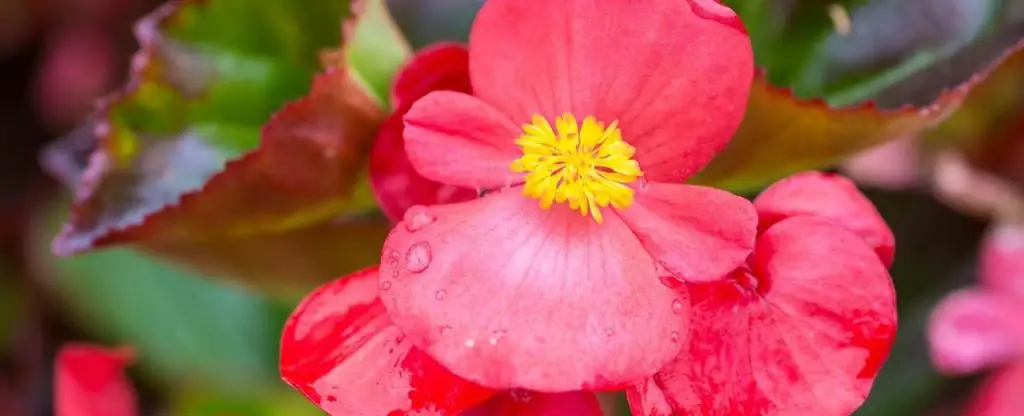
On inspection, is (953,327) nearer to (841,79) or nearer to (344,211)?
(841,79)

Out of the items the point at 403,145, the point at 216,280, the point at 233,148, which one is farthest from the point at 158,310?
the point at 403,145

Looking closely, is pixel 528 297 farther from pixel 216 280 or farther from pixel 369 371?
pixel 216 280

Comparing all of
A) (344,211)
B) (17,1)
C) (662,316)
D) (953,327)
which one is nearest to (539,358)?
(662,316)

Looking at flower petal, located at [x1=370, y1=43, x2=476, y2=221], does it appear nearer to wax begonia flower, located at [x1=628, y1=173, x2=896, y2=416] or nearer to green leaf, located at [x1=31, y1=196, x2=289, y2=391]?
wax begonia flower, located at [x1=628, y1=173, x2=896, y2=416]

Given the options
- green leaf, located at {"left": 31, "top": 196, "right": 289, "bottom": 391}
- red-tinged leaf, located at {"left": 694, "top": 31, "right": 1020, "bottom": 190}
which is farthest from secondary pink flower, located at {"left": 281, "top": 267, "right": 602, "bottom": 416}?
green leaf, located at {"left": 31, "top": 196, "right": 289, "bottom": 391}

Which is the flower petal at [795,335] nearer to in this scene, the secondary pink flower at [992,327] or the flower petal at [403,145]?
the flower petal at [403,145]

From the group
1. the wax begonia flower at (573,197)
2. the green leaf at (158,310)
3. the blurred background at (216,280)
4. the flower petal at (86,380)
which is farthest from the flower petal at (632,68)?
the green leaf at (158,310)
